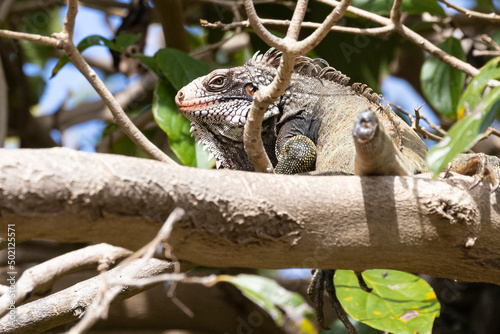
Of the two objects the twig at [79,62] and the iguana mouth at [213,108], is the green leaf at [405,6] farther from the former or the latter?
the twig at [79,62]

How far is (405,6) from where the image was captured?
4141mm

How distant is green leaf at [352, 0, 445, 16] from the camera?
4055 millimetres

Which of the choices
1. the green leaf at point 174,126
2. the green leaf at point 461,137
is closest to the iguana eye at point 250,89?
the green leaf at point 174,126

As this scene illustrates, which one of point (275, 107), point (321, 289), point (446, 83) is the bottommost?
point (321, 289)

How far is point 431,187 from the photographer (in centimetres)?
209

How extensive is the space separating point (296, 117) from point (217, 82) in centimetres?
52

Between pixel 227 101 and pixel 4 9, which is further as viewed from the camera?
pixel 4 9

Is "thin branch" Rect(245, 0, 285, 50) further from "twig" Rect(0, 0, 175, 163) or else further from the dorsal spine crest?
the dorsal spine crest

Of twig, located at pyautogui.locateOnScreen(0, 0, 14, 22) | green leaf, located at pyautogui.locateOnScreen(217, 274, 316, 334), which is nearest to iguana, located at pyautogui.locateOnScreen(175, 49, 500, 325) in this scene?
green leaf, located at pyautogui.locateOnScreen(217, 274, 316, 334)

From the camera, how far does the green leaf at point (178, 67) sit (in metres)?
3.96

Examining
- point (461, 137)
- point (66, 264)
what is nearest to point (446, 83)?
point (461, 137)

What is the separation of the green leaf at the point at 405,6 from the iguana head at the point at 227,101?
1.05 m

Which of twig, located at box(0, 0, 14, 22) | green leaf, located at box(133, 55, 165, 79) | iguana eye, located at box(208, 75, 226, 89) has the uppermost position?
twig, located at box(0, 0, 14, 22)

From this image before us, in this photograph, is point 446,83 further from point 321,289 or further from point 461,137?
point 461,137
